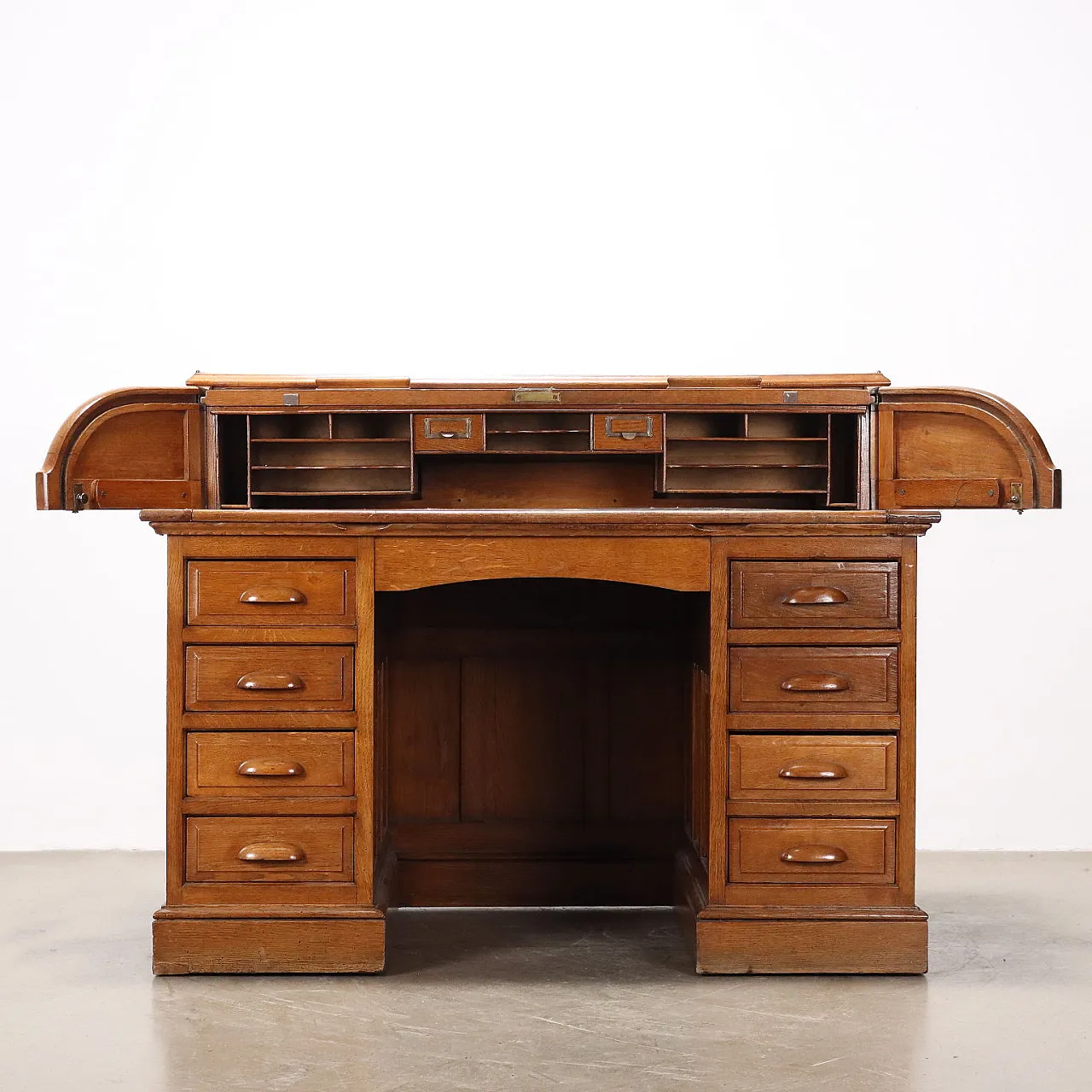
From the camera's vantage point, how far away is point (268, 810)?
10.7 ft

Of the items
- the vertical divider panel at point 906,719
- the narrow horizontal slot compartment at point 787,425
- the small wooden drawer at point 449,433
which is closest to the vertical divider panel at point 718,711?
the vertical divider panel at point 906,719

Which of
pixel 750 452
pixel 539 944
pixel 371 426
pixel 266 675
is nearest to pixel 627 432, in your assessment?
pixel 750 452

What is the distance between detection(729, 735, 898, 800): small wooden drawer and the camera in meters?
3.29

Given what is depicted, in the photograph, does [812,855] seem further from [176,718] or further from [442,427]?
[176,718]

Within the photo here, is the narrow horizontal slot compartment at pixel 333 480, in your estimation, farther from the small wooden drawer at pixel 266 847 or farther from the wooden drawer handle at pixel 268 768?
the small wooden drawer at pixel 266 847

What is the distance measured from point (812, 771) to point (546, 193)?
7.23 ft

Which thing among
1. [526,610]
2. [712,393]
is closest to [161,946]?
[526,610]

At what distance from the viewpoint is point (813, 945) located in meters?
3.27

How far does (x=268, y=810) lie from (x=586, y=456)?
1297 millimetres

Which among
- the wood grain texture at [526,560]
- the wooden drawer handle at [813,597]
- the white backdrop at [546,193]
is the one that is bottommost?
the wooden drawer handle at [813,597]

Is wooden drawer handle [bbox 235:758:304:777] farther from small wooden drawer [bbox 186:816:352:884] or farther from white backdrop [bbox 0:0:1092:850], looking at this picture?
white backdrop [bbox 0:0:1092:850]

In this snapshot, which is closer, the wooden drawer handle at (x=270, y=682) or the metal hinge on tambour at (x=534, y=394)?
the wooden drawer handle at (x=270, y=682)

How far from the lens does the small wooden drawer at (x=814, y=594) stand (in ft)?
10.8

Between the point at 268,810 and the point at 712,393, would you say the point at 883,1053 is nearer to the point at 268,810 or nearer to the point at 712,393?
the point at 268,810
